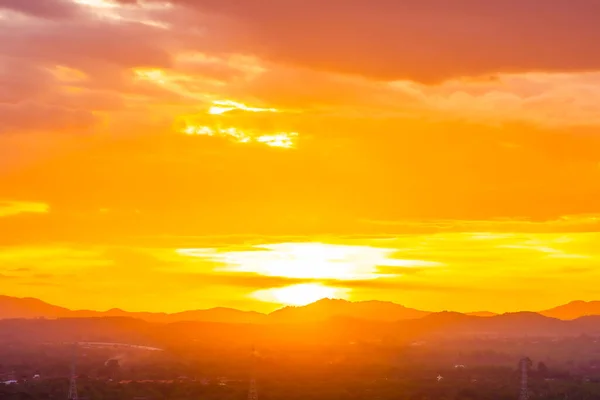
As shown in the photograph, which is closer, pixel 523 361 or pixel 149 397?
pixel 523 361

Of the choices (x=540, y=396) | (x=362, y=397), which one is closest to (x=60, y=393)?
(x=362, y=397)

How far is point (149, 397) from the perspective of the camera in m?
197

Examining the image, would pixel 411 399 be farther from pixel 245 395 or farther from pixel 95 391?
pixel 95 391

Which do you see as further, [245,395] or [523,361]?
[245,395]

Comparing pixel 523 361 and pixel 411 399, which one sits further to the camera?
pixel 411 399

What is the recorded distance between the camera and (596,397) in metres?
193

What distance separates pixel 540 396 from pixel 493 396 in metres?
8.96

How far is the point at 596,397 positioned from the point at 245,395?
221ft

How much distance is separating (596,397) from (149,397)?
85.8 meters

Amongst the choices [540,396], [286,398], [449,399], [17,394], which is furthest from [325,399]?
[17,394]

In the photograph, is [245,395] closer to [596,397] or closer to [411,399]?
[411,399]

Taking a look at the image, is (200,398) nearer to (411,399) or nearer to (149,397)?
(149,397)

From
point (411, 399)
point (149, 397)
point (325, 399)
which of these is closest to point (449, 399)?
point (411, 399)

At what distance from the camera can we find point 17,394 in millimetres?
192625
